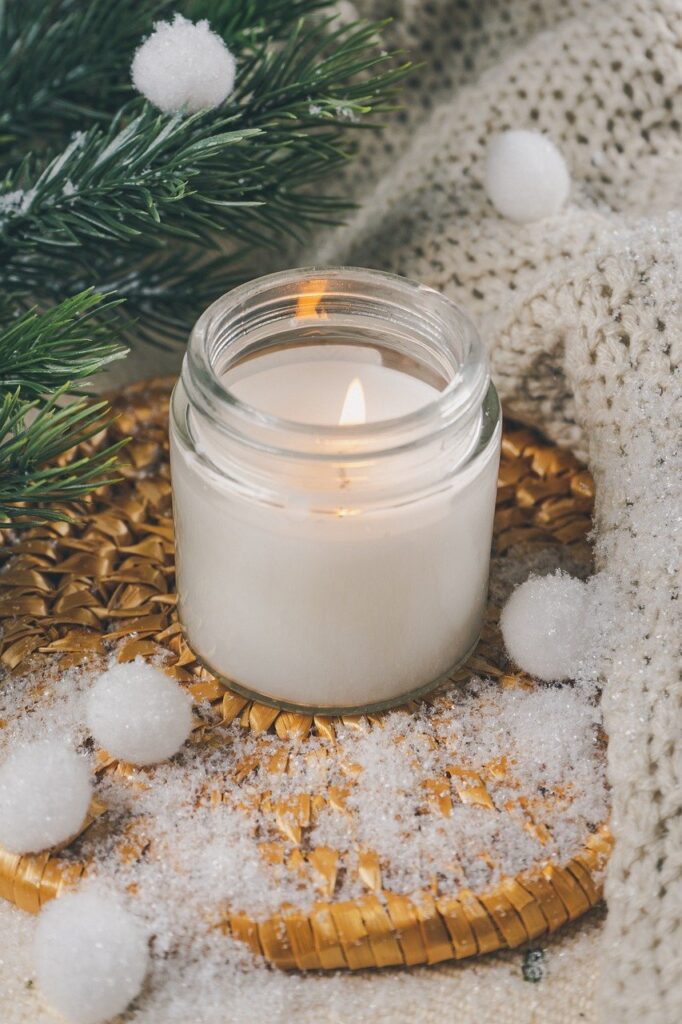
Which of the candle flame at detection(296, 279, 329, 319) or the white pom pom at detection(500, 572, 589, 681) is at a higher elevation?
the candle flame at detection(296, 279, 329, 319)

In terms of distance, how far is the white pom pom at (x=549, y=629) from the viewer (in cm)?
65

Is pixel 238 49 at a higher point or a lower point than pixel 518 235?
higher

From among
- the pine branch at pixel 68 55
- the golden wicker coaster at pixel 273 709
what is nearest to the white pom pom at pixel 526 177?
the golden wicker coaster at pixel 273 709

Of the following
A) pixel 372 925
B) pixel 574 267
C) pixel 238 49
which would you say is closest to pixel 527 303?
pixel 574 267

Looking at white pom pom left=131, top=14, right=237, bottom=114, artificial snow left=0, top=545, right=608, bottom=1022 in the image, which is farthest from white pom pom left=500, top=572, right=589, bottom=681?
white pom pom left=131, top=14, right=237, bottom=114

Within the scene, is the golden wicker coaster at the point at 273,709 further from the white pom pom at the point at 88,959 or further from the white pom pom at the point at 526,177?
the white pom pom at the point at 526,177

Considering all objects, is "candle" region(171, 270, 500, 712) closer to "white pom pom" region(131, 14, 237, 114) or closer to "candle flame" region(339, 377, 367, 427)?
"candle flame" region(339, 377, 367, 427)

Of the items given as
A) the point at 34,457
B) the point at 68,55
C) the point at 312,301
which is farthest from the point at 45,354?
the point at 68,55

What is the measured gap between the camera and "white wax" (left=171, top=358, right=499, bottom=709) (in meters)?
0.58

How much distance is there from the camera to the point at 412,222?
2.87 ft

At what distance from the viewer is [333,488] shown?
1.87ft

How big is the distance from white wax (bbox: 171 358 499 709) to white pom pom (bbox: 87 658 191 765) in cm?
5

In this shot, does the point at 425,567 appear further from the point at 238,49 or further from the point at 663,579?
the point at 238,49

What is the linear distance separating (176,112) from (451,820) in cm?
46
